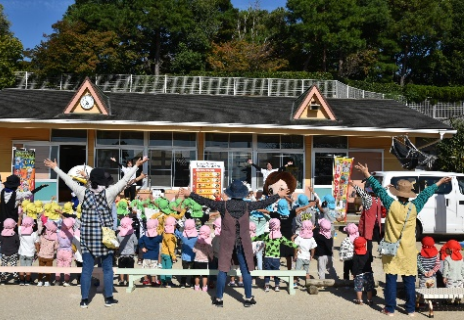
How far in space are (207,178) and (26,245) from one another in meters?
7.97

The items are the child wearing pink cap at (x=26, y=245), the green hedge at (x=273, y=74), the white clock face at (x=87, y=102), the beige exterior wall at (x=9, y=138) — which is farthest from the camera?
the green hedge at (x=273, y=74)

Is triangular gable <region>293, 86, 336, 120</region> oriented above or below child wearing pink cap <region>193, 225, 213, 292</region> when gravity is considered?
above

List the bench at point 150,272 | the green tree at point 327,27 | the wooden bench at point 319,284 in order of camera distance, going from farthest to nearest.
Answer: the green tree at point 327,27 → the wooden bench at point 319,284 → the bench at point 150,272

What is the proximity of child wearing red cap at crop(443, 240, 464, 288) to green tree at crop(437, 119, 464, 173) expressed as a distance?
1491cm

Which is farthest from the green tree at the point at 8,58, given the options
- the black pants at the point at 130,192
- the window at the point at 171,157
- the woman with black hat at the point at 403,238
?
the woman with black hat at the point at 403,238

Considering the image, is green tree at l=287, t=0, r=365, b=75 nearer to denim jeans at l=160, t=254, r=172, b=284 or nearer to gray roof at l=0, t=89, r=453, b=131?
gray roof at l=0, t=89, r=453, b=131

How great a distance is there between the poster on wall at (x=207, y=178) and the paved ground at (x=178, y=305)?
7.69 m

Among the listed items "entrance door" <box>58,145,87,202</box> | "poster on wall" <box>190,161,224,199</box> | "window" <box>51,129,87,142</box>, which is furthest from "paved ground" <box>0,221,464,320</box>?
"window" <box>51,129,87,142</box>

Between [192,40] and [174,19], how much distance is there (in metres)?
2.20

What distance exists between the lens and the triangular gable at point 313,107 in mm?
17016

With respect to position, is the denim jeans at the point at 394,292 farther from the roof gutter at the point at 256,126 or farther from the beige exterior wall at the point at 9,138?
the beige exterior wall at the point at 9,138

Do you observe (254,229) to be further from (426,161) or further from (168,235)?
(426,161)

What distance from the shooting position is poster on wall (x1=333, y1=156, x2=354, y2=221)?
564 inches

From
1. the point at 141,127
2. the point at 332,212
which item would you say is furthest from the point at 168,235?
the point at 141,127
